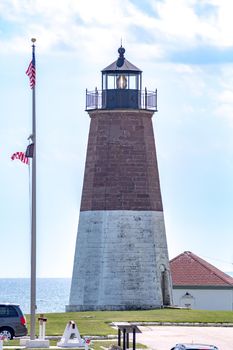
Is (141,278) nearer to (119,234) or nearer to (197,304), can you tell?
(119,234)

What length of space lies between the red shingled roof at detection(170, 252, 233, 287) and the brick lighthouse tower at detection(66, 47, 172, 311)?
12673 millimetres

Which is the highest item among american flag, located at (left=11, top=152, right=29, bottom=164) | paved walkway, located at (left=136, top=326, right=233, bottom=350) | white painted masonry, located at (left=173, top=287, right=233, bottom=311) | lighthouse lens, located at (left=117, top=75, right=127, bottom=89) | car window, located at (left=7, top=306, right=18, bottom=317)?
lighthouse lens, located at (left=117, top=75, right=127, bottom=89)

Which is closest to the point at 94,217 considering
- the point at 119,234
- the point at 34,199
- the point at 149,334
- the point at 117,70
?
the point at 119,234

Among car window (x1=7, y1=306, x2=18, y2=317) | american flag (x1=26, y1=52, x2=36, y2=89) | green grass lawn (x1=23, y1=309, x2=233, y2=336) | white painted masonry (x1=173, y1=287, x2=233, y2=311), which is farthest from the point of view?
white painted masonry (x1=173, y1=287, x2=233, y2=311)

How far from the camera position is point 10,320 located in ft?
155

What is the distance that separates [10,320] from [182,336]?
6.95 metres

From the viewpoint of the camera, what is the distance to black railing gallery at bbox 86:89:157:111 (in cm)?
6644

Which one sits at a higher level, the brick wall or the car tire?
the brick wall

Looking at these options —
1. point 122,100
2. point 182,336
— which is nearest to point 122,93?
point 122,100

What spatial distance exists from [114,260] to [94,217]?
7.44 feet

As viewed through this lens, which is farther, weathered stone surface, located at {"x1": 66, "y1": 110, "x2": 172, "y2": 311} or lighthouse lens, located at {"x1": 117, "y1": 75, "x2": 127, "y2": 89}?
lighthouse lens, located at {"x1": 117, "y1": 75, "x2": 127, "y2": 89}

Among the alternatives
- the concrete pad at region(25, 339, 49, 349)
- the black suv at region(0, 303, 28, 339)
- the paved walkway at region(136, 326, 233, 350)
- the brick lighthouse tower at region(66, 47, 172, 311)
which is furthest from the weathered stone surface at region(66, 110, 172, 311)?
the concrete pad at region(25, 339, 49, 349)

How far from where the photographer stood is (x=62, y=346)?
146ft

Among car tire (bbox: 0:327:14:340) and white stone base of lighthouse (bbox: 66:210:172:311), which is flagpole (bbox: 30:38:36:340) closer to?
car tire (bbox: 0:327:14:340)
